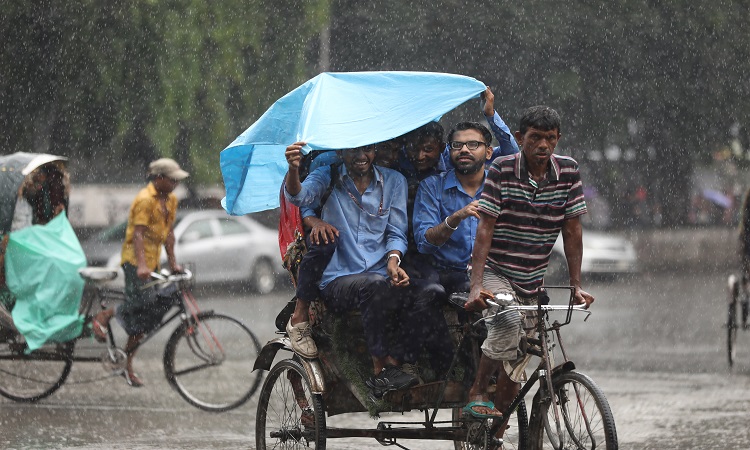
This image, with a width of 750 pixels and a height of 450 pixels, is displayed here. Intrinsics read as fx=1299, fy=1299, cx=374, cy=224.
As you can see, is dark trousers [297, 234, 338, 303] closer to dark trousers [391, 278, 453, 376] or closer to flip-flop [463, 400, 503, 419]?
dark trousers [391, 278, 453, 376]

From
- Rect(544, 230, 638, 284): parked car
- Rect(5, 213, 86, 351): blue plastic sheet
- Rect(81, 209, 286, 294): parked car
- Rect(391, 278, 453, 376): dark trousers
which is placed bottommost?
Rect(544, 230, 638, 284): parked car

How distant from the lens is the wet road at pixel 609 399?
8016mm

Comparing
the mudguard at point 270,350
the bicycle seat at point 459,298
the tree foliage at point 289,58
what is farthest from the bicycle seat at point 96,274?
the tree foliage at point 289,58

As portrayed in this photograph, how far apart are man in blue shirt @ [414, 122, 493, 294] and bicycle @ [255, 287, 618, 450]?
0.38 meters

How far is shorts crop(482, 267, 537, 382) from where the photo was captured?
5.66 metres

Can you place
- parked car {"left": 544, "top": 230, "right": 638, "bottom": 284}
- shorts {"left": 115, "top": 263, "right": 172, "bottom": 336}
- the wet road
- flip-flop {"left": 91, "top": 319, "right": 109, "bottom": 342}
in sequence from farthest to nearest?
parked car {"left": 544, "top": 230, "right": 638, "bottom": 284} → shorts {"left": 115, "top": 263, "right": 172, "bottom": 336} → flip-flop {"left": 91, "top": 319, "right": 109, "bottom": 342} → the wet road

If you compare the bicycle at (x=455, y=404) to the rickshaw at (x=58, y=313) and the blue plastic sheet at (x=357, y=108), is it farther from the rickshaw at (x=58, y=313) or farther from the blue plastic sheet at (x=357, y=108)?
the rickshaw at (x=58, y=313)

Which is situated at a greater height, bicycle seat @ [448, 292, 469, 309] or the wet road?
bicycle seat @ [448, 292, 469, 309]

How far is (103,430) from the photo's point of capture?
841 cm

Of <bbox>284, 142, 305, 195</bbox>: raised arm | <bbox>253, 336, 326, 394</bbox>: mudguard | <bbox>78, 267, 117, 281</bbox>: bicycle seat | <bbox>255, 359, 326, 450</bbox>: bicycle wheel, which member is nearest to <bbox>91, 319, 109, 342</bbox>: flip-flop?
<bbox>78, 267, 117, 281</bbox>: bicycle seat

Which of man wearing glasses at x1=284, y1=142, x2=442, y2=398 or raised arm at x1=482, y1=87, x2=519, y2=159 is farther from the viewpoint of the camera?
raised arm at x1=482, y1=87, x2=519, y2=159

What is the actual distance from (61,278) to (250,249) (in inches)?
441

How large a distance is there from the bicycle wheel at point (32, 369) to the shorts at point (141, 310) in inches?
17.2

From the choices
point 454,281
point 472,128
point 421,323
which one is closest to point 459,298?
point 421,323
